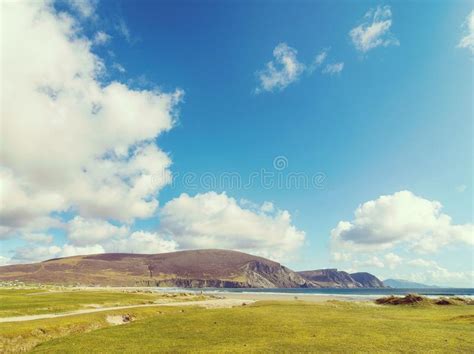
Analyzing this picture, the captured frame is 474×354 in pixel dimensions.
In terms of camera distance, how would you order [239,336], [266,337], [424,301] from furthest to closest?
[424,301] → [239,336] → [266,337]

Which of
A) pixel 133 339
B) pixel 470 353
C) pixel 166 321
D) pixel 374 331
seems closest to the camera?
pixel 470 353

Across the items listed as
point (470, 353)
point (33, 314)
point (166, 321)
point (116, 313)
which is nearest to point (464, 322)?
point (470, 353)

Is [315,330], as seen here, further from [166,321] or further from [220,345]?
[166,321]

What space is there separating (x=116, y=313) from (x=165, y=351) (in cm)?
3499

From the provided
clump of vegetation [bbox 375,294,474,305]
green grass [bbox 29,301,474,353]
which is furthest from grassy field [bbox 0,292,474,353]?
clump of vegetation [bbox 375,294,474,305]

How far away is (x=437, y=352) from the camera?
24906 millimetres

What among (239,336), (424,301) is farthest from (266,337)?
(424,301)

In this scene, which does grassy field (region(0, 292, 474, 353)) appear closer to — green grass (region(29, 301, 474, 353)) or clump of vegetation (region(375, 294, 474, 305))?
green grass (region(29, 301, 474, 353))

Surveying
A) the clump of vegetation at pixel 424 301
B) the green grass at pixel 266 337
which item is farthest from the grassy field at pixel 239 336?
the clump of vegetation at pixel 424 301

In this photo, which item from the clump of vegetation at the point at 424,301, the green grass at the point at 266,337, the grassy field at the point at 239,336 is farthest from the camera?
the clump of vegetation at the point at 424,301

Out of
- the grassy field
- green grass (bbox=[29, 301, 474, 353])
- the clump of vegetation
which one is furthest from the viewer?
the clump of vegetation

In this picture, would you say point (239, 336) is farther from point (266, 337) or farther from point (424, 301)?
point (424, 301)

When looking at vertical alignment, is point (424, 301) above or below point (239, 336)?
above

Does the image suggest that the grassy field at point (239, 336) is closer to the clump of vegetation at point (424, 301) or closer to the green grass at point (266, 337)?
the green grass at point (266, 337)
